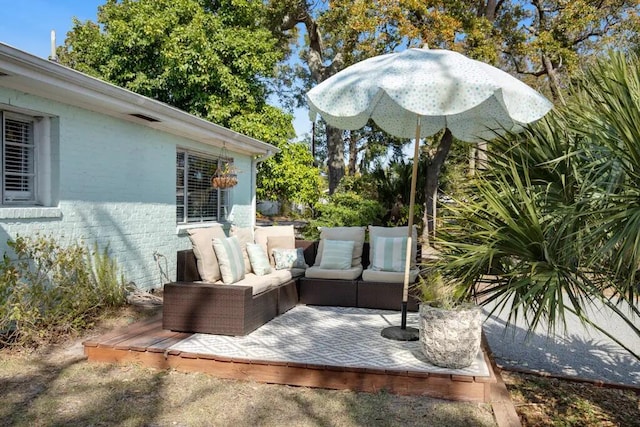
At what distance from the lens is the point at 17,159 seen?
4996 millimetres

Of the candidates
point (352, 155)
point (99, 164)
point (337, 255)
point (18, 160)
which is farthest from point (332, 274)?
point (352, 155)

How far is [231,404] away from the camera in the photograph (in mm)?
3395

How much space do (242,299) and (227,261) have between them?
87 cm

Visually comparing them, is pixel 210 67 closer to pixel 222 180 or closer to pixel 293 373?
pixel 222 180

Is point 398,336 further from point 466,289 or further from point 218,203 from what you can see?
point 218,203

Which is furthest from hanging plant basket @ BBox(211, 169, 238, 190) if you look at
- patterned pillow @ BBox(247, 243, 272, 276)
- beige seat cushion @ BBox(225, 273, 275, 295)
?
beige seat cushion @ BBox(225, 273, 275, 295)

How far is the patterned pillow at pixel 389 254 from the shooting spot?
241 inches

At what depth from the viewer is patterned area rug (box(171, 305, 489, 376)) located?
3.86 meters

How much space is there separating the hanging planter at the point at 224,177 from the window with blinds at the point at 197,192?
202 mm

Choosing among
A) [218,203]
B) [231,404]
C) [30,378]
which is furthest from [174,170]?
[231,404]

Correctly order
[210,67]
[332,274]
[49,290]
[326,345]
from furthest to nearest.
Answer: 1. [210,67]
2. [332,274]
3. [49,290]
4. [326,345]

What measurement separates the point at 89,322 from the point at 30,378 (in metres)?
Result: 1.42

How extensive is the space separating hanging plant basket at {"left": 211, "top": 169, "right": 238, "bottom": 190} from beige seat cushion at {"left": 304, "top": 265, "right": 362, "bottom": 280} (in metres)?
2.96

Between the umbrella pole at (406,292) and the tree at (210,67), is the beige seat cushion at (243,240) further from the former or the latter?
the tree at (210,67)
